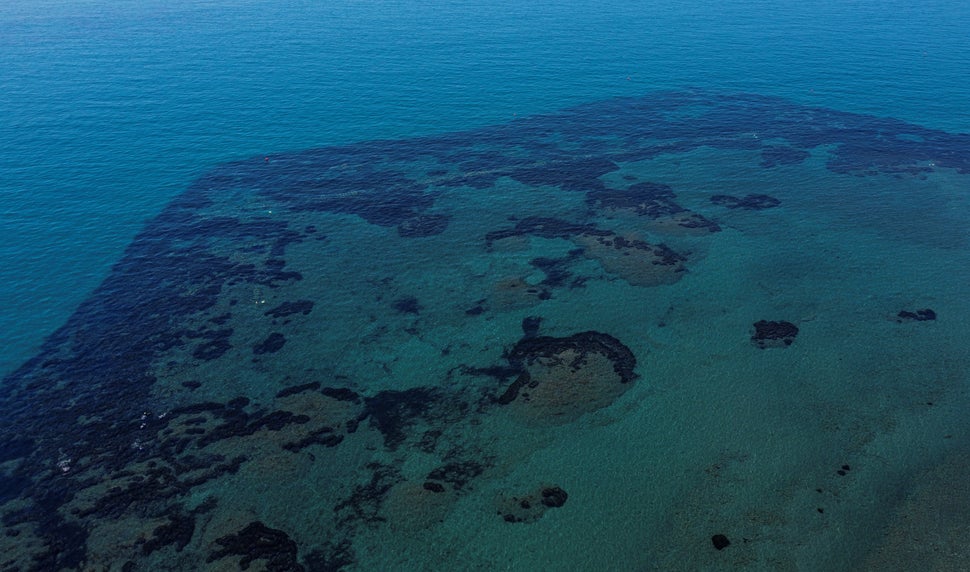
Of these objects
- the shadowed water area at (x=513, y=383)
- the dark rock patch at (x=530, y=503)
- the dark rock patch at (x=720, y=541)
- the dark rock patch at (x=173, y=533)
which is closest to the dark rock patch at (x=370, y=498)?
the shadowed water area at (x=513, y=383)

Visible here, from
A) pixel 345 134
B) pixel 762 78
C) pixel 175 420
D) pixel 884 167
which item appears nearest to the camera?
pixel 175 420

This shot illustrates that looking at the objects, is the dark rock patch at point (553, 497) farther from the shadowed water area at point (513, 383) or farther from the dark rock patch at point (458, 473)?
the dark rock patch at point (458, 473)

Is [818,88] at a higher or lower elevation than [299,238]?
higher

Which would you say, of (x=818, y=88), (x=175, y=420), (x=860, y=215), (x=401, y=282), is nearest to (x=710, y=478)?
(x=401, y=282)

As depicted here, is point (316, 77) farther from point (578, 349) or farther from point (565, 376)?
point (565, 376)

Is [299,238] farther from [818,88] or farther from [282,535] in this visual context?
[818,88]

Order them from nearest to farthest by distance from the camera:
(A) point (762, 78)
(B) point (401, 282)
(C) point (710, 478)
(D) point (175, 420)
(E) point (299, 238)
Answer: (C) point (710, 478) → (D) point (175, 420) → (B) point (401, 282) → (E) point (299, 238) → (A) point (762, 78)

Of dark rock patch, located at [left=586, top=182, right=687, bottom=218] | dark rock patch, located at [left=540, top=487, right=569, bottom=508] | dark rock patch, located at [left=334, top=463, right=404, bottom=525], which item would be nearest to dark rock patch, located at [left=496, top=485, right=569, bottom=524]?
dark rock patch, located at [left=540, top=487, right=569, bottom=508]
